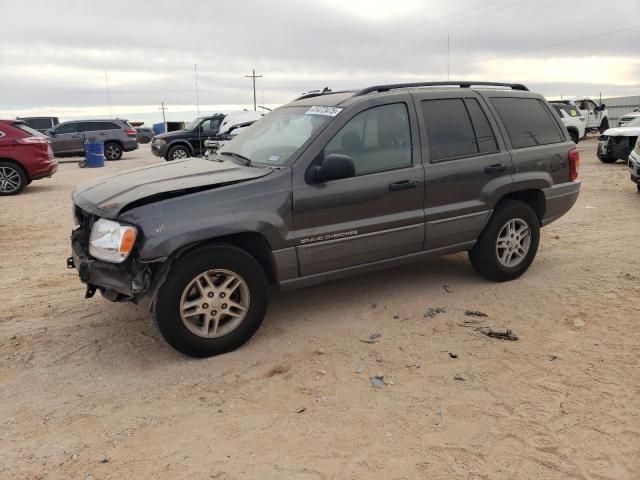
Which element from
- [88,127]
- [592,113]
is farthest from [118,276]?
[592,113]

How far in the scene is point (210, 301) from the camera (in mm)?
3787

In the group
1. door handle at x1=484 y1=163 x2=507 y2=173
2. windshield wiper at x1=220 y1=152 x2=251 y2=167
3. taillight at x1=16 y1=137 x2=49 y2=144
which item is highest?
taillight at x1=16 y1=137 x2=49 y2=144

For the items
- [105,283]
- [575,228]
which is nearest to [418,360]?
[105,283]

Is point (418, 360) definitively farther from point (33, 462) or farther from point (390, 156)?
point (33, 462)

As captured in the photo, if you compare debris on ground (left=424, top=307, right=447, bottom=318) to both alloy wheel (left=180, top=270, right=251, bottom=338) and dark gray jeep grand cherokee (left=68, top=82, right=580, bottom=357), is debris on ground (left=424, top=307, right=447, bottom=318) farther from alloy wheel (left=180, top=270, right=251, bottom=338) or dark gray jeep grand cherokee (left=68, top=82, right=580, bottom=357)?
alloy wheel (left=180, top=270, right=251, bottom=338)

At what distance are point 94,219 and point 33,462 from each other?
1.71 m

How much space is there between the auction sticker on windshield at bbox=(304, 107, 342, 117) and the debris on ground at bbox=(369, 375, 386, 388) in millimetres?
2010

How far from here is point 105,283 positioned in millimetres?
3709

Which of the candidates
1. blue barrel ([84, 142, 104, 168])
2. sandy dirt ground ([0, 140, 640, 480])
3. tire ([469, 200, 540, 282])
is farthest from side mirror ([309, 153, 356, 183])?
blue barrel ([84, 142, 104, 168])

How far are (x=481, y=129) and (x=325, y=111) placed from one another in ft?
4.96

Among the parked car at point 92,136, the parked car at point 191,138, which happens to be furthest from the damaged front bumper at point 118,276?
the parked car at point 92,136

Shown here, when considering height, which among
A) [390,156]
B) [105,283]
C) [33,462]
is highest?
[390,156]

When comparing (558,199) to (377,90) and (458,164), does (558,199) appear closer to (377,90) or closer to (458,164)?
(458,164)

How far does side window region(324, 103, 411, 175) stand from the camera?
4289 mm
